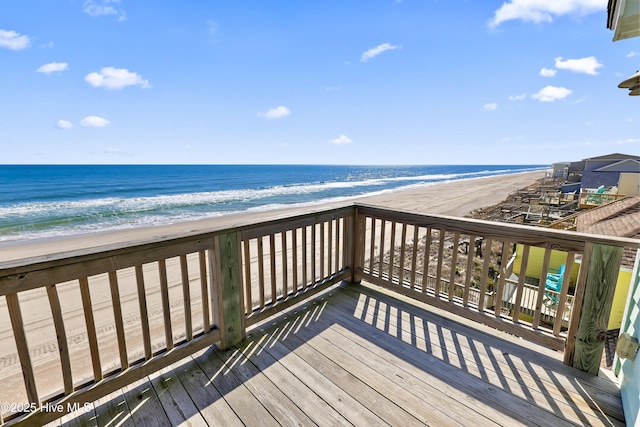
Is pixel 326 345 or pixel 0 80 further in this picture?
pixel 0 80

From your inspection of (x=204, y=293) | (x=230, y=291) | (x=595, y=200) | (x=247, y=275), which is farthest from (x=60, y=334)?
(x=595, y=200)

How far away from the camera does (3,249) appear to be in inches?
324

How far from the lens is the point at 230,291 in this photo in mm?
2000

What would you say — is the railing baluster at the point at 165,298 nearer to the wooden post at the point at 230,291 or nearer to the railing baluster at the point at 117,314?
the railing baluster at the point at 117,314

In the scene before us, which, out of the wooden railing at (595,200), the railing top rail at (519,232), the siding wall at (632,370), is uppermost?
the railing top rail at (519,232)

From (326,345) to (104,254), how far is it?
160 cm

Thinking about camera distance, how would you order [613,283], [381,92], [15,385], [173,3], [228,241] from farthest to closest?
[381,92], [173,3], [15,385], [228,241], [613,283]

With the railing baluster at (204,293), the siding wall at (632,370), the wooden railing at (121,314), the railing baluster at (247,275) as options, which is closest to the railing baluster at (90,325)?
the wooden railing at (121,314)

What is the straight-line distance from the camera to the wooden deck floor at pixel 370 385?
145 cm

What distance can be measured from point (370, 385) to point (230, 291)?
1155 millimetres

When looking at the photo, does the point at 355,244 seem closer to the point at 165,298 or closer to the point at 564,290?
the point at 564,290

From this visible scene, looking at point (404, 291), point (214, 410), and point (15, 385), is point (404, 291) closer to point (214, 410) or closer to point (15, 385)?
point (214, 410)

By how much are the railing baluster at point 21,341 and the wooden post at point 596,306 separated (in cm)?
305

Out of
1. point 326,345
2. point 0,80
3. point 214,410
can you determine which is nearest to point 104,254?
point 214,410
